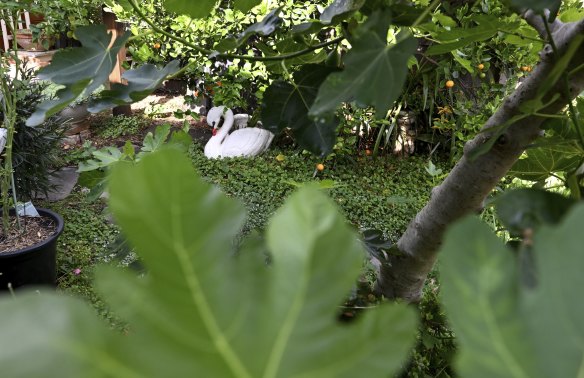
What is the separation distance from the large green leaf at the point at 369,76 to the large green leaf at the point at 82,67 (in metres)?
0.26

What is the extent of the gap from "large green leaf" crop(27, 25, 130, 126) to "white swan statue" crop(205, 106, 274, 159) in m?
2.84

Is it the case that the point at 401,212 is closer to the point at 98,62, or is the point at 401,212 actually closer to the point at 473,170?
the point at 473,170

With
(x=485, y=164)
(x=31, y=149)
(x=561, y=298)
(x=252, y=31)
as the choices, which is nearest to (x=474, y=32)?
(x=485, y=164)

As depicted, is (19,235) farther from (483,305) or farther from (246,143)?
(483,305)

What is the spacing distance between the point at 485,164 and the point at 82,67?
55cm

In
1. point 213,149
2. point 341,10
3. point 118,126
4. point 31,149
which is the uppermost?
point 341,10

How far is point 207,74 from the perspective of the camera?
3.56 metres

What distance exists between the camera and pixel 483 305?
0.17 meters

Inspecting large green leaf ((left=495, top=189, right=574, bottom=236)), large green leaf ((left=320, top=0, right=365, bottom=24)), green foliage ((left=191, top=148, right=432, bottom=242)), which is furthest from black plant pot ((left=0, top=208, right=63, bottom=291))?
large green leaf ((left=495, top=189, right=574, bottom=236))

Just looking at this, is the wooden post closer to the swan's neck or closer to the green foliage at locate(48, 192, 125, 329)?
the swan's neck

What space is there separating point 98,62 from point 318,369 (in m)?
0.50

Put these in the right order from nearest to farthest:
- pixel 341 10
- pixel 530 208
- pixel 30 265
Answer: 1. pixel 530 208
2. pixel 341 10
3. pixel 30 265

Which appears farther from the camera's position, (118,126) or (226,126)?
(118,126)

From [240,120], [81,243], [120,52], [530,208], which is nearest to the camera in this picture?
[530,208]
